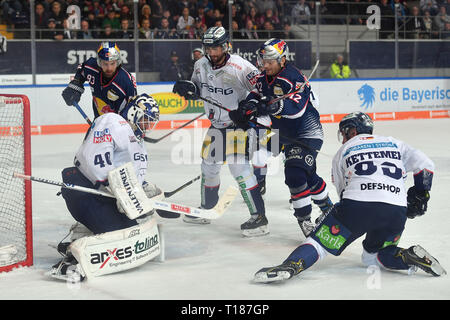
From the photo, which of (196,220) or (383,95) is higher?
(383,95)

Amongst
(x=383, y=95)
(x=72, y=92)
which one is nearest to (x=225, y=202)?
(x=72, y=92)

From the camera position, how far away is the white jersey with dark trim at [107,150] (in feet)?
12.6

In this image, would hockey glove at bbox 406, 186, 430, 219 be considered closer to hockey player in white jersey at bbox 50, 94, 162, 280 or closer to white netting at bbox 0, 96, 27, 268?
hockey player in white jersey at bbox 50, 94, 162, 280

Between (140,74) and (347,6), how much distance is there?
15.4ft

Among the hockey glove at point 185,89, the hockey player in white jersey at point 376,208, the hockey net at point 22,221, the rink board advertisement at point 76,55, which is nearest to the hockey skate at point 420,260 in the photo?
the hockey player in white jersey at point 376,208

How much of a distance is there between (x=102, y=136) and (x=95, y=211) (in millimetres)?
393

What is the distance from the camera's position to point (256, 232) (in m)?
4.84

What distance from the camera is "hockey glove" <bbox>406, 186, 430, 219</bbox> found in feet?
12.1

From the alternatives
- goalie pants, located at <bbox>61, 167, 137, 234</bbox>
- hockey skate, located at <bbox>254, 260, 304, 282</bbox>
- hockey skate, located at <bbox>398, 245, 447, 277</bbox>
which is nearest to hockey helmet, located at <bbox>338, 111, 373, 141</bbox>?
hockey skate, located at <bbox>398, 245, 447, 277</bbox>

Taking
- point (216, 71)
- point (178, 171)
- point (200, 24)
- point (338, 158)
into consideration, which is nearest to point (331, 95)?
point (200, 24)

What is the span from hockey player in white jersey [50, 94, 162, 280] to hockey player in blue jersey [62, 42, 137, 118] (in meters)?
1.19

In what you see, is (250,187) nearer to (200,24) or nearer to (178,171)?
(178,171)

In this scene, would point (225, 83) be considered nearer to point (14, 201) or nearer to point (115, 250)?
point (14, 201)

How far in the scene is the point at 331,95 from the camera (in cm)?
1261
